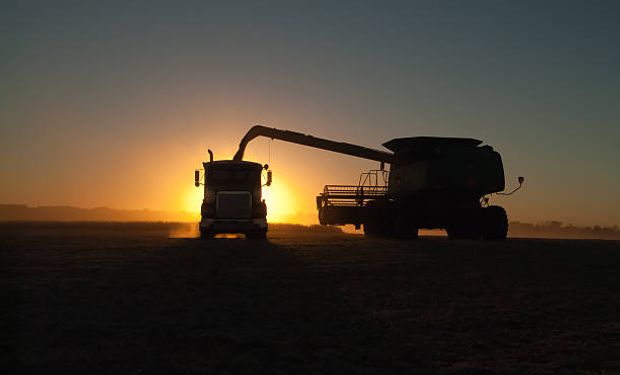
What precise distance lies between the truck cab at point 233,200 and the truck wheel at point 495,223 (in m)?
9.30

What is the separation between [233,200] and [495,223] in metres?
11.0

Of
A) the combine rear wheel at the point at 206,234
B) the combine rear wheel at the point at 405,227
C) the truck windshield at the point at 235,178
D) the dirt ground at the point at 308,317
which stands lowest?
the dirt ground at the point at 308,317

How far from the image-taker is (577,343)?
668 centimetres

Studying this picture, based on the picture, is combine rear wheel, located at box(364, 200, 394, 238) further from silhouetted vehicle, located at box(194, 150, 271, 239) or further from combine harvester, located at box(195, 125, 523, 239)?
silhouetted vehicle, located at box(194, 150, 271, 239)

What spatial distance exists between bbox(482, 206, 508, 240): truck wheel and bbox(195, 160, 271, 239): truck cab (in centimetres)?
930

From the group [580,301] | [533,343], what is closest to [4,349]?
[533,343]

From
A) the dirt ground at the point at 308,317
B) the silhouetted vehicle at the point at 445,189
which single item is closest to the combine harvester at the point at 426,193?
Answer: the silhouetted vehicle at the point at 445,189

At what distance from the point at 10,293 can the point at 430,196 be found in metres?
18.4

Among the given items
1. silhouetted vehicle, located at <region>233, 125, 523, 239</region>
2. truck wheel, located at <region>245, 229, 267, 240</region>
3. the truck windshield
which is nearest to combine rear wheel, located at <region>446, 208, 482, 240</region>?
silhouetted vehicle, located at <region>233, 125, 523, 239</region>

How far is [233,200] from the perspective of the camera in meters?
24.7

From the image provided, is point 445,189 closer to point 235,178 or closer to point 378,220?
point 378,220

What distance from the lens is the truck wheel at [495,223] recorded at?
24812 millimetres

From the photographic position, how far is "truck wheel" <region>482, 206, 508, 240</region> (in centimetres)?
2481

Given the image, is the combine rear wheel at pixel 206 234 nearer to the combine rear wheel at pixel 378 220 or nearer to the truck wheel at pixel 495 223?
the combine rear wheel at pixel 378 220
